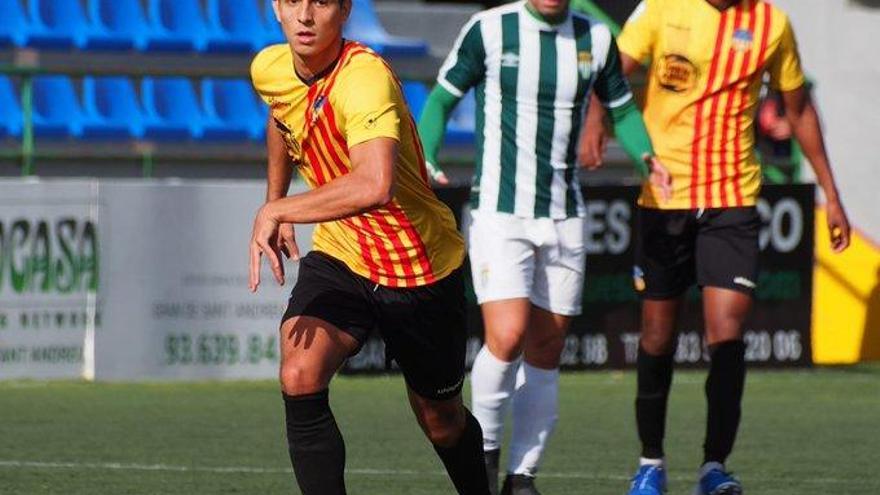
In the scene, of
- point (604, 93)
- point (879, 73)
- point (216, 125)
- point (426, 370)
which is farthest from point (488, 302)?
point (879, 73)

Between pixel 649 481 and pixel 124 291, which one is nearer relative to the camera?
pixel 649 481

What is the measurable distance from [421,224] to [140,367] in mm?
6916

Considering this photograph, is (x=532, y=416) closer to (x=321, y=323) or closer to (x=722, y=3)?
(x=722, y=3)

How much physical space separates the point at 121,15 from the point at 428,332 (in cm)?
1099

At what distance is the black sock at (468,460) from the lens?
607 centimetres

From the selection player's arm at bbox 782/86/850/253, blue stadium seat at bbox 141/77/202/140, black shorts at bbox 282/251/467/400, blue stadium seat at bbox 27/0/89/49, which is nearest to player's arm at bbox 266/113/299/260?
black shorts at bbox 282/251/467/400

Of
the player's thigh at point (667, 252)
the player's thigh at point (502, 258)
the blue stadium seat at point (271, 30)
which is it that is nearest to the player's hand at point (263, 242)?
the player's thigh at point (502, 258)

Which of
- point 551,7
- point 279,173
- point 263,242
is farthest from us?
point 551,7

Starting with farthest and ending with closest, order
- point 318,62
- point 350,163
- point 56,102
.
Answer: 1. point 56,102
2. point 318,62
3. point 350,163

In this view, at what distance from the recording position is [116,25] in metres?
16.2

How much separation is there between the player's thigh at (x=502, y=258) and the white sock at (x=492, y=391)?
22 centimetres

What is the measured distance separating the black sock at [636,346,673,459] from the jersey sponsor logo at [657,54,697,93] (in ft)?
3.21

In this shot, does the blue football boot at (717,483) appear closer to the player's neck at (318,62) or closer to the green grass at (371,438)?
the green grass at (371,438)

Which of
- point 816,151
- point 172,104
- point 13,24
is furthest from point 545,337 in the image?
point 13,24
